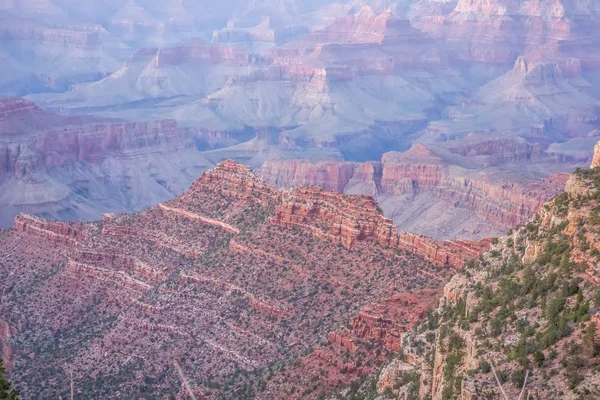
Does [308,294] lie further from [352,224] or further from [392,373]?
[392,373]

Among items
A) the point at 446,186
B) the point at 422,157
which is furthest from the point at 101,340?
the point at 422,157

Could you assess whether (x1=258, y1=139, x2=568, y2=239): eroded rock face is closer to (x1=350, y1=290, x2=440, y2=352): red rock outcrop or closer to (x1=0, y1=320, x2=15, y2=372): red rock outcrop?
(x1=0, y1=320, x2=15, y2=372): red rock outcrop

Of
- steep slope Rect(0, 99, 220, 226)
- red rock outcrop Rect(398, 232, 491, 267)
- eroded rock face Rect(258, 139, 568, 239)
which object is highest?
red rock outcrop Rect(398, 232, 491, 267)

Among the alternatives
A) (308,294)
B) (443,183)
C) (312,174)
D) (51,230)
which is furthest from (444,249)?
(312,174)

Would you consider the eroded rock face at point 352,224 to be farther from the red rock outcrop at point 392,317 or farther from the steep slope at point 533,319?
the steep slope at point 533,319

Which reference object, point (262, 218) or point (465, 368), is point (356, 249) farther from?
point (465, 368)

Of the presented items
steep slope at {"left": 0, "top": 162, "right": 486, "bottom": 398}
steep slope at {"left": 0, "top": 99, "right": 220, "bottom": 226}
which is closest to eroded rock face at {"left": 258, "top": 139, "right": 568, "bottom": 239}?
steep slope at {"left": 0, "top": 99, "right": 220, "bottom": 226}
